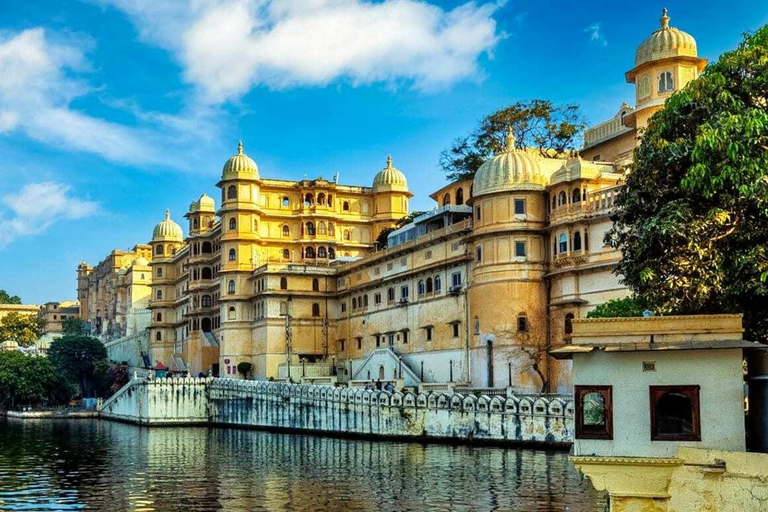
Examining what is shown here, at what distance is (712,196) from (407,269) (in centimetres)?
3844

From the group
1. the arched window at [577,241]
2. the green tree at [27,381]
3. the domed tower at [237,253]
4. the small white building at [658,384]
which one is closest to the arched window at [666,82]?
the arched window at [577,241]

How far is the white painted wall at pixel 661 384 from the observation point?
18359mm

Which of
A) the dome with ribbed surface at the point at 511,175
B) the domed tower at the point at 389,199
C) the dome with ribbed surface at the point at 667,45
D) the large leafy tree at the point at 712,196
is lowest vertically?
the large leafy tree at the point at 712,196

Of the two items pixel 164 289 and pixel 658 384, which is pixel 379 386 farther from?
pixel 164 289

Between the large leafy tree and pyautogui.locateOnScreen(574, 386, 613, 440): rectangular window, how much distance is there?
5.69 metres

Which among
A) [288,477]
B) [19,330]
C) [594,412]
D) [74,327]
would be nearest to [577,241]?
[288,477]

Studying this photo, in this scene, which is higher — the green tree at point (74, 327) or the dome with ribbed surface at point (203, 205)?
the dome with ribbed surface at point (203, 205)

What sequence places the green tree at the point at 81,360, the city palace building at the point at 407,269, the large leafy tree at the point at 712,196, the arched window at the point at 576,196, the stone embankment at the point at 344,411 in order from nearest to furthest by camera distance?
the large leafy tree at the point at 712,196 → the stone embankment at the point at 344,411 → the arched window at the point at 576,196 → the city palace building at the point at 407,269 → the green tree at the point at 81,360

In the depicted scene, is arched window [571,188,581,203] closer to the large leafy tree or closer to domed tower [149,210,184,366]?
the large leafy tree

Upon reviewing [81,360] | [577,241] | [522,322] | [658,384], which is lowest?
[81,360]

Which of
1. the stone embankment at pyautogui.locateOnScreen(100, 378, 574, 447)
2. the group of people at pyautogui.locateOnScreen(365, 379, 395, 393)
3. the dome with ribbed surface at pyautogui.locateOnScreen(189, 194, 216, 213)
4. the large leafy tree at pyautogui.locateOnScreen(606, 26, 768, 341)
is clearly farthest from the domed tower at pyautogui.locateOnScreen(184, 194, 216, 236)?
the large leafy tree at pyautogui.locateOnScreen(606, 26, 768, 341)

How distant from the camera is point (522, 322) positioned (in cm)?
4891

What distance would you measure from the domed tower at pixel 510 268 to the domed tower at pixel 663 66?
20.4 feet

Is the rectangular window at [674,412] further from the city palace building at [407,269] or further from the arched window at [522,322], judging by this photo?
the arched window at [522,322]
